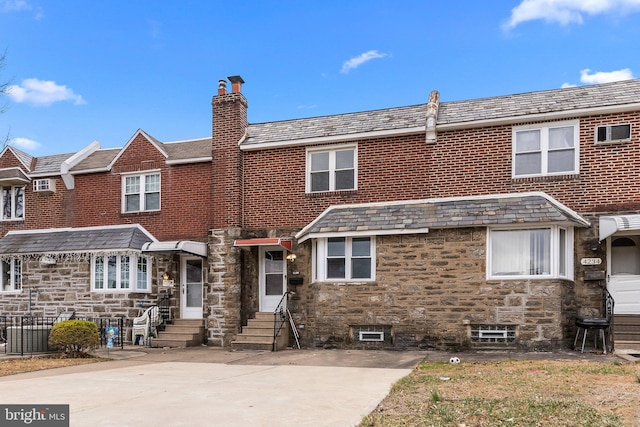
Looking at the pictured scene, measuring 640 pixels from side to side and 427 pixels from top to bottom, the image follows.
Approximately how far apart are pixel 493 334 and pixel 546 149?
4984mm

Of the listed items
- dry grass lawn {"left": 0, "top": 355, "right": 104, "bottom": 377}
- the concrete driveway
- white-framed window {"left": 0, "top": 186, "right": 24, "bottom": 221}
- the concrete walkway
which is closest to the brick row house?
white-framed window {"left": 0, "top": 186, "right": 24, "bottom": 221}

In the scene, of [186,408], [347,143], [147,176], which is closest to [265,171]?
[347,143]

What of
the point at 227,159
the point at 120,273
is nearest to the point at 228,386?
the point at 227,159

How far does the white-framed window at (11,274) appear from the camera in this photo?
1908 centimetres

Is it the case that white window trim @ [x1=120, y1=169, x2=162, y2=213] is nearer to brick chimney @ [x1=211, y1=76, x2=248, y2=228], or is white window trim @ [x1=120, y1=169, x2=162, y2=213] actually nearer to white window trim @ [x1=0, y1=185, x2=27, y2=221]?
brick chimney @ [x1=211, y1=76, x2=248, y2=228]

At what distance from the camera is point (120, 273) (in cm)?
1764

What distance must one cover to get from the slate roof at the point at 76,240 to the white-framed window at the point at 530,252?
10617 millimetres

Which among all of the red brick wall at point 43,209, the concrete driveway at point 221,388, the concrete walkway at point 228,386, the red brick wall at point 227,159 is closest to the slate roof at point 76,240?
the red brick wall at point 43,209

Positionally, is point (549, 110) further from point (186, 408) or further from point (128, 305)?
point (128, 305)

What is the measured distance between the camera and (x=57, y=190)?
19094mm

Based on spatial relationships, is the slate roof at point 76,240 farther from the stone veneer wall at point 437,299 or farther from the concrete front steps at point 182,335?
the stone veneer wall at point 437,299

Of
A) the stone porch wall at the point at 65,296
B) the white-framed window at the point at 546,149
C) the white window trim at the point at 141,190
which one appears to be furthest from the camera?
the white window trim at the point at 141,190

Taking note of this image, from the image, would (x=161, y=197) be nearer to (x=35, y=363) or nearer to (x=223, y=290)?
(x=223, y=290)

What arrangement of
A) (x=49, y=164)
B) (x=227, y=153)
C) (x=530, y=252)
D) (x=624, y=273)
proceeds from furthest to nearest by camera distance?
(x=49, y=164), (x=227, y=153), (x=624, y=273), (x=530, y=252)
